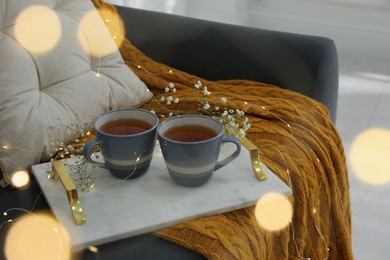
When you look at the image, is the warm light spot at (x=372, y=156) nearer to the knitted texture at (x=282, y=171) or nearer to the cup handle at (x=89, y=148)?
the knitted texture at (x=282, y=171)

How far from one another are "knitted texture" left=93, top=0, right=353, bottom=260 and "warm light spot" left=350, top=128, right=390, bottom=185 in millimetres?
609

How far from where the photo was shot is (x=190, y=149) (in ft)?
2.79

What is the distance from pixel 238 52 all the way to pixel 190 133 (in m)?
0.48

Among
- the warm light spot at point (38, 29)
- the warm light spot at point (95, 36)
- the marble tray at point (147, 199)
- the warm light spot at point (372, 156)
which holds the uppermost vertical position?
Result: the warm light spot at point (38, 29)

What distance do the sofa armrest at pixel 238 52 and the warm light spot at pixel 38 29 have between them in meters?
0.32

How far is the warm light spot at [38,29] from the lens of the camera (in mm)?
1076

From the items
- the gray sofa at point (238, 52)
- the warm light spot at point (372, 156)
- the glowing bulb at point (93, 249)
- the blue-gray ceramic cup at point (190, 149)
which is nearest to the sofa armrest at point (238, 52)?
the gray sofa at point (238, 52)

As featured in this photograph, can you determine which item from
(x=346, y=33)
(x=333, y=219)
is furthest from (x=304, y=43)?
(x=346, y=33)

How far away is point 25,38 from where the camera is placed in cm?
108

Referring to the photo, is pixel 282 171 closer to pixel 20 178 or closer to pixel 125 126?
pixel 125 126

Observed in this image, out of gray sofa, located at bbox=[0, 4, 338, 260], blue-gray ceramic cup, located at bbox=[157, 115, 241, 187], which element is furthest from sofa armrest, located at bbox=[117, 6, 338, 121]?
blue-gray ceramic cup, located at bbox=[157, 115, 241, 187]

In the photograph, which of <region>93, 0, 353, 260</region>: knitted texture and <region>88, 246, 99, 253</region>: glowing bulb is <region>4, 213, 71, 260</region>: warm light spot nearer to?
<region>88, 246, 99, 253</region>: glowing bulb

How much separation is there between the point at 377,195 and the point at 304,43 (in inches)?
24.7

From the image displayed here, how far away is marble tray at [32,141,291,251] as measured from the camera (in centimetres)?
81
